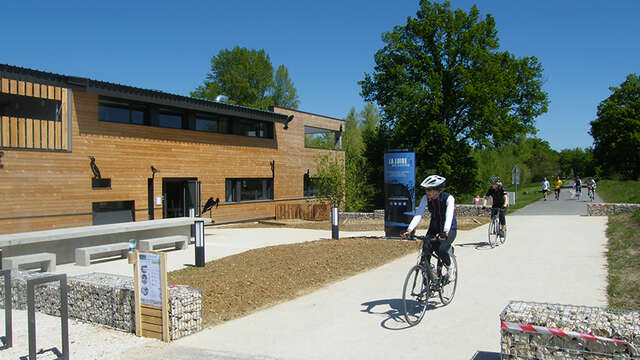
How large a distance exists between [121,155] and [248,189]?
872 centimetres

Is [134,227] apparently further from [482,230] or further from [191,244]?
[482,230]

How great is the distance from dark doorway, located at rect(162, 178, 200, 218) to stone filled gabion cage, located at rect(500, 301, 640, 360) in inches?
780

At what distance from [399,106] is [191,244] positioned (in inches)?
982

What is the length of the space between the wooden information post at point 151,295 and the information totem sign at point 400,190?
33.9 feet

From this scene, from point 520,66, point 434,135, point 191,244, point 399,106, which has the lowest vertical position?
point 191,244

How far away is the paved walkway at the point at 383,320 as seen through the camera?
522 centimetres

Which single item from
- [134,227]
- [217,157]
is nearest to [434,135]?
[217,157]

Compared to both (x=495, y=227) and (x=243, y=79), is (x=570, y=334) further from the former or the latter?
(x=243, y=79)

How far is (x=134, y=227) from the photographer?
44.3 feet

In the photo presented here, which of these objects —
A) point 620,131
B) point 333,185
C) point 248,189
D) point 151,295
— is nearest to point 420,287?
point 151,295

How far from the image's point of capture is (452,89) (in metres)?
38.2

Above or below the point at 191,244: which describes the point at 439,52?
above

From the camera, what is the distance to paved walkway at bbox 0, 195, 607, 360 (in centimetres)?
522

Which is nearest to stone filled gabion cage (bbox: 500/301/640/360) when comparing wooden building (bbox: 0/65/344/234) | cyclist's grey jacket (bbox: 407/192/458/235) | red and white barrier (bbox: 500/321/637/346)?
red and white barrier (bbox: 500/321/637/346)
